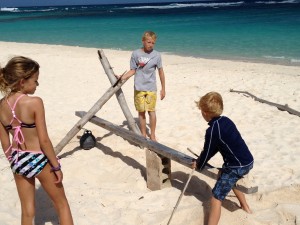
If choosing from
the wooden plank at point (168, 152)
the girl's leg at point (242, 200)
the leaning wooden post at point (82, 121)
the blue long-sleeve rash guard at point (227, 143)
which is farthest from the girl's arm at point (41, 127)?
the leaning wooden post at point (82, 121)

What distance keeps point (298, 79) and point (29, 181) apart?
28.9 feet

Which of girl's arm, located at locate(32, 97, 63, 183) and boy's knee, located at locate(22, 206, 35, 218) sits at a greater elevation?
girl's arm, located at locate(32, 97, 63, 183)

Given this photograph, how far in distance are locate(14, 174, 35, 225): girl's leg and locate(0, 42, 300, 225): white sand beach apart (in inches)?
28.8

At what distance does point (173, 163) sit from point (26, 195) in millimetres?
2453

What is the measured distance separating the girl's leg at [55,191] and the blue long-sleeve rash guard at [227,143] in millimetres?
1347

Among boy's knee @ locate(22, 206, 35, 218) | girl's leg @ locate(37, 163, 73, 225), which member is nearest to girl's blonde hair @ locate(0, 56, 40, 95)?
girl's leg @ locate(37, 163, 73, 225)

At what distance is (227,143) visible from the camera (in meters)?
3.23

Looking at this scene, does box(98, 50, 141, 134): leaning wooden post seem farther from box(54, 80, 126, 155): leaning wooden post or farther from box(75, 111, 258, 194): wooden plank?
box(75, 111, 258, 194): wooden plank

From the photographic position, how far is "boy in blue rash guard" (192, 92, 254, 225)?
10.6 ft

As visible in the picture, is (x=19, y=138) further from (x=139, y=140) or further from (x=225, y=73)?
(x=225, y=73)

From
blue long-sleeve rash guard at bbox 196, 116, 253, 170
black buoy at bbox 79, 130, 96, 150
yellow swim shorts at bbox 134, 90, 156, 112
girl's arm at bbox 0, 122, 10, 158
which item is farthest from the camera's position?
black buoy at bbox 79, 130, 96, 150

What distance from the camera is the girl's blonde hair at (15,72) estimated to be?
2.65 metres

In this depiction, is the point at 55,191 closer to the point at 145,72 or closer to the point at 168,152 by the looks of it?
the point at 168,152

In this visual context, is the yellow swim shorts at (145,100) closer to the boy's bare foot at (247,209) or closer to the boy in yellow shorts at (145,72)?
the boy in yellow shorts at (145,72)
